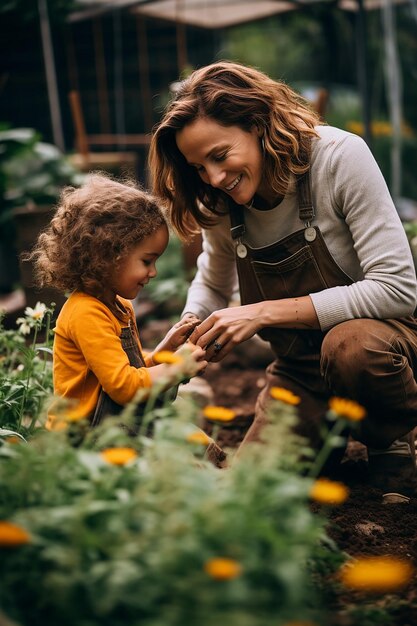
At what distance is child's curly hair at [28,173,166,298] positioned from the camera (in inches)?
94.5

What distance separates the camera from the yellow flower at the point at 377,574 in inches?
52.3

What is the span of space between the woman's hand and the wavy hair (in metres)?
0.44

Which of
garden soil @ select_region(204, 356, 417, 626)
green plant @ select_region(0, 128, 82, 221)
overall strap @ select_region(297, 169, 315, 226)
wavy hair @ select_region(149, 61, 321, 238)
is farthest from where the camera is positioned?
green plant @ select_region(0, 128, 82, 221)

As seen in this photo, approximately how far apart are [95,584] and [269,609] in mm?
288

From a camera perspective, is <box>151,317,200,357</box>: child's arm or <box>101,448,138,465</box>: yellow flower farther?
<box>151,317,200,357</box>: child's arm

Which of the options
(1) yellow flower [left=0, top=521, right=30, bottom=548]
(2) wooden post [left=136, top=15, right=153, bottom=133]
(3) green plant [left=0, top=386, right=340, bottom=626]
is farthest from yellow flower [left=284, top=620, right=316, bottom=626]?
(2) wooden post [left=136, top=15, right=153, bottom=133]

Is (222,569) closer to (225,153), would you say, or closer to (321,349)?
(321,349)

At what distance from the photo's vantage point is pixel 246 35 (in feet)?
36.4

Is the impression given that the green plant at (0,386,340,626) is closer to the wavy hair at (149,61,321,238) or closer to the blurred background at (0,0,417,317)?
the wavy hair at (149,61,321,238)

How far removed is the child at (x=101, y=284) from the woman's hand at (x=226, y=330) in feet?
0.18

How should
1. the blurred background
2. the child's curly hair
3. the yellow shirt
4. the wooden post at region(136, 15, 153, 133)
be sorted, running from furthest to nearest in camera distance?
the wooden post at region(136, 15, 153, 133)
the blurred background
the child's curly hair
the yellow shirt

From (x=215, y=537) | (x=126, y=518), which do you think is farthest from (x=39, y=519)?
(x=215, y=537)

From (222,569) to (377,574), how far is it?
318mm

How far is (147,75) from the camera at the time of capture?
29.4 feet
